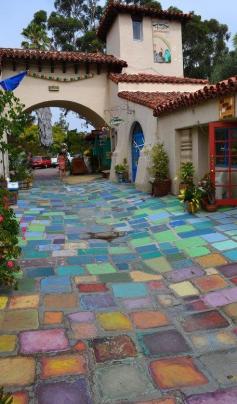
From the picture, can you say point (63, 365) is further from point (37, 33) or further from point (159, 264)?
point (37, 33)

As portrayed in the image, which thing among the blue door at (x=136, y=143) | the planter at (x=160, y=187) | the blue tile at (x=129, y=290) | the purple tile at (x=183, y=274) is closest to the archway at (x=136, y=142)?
the blue door at (x=136, y=143)

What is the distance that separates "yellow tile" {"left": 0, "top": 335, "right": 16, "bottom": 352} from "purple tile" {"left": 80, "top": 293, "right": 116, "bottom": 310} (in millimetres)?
953

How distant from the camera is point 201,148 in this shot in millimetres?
10062

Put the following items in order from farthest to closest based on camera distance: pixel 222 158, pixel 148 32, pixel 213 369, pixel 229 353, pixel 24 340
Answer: pixel 148 32, pixel 222 158, pixel 24 340, pixel 229 353, pixel 213 369

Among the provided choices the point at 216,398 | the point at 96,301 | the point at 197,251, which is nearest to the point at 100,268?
the point at 96,301

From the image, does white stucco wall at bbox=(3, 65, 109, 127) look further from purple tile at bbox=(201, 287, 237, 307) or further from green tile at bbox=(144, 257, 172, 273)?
purple tile at bbox=(201, 287, 237, 307)

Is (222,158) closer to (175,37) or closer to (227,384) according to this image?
(227,384)

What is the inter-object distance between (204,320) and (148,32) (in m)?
16.6

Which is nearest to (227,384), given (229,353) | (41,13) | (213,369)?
(213,369)

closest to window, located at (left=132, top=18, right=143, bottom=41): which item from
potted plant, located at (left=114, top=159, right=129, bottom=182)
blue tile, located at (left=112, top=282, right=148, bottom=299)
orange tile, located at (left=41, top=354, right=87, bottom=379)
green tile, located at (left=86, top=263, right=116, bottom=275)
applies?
potted plant, located at (left=114, top=159, right=129, bottom=182)

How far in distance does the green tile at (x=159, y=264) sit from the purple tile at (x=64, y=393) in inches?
110

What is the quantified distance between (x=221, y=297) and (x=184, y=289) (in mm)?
527

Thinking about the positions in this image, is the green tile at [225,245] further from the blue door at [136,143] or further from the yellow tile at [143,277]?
the blue door at [136,143]

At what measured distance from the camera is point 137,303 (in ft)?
15.7
